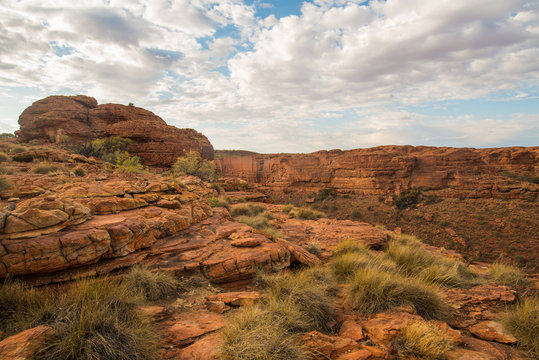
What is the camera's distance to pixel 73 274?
356 centimetres

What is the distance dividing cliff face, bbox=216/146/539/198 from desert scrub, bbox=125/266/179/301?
1419 inches

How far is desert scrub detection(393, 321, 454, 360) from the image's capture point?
252cm

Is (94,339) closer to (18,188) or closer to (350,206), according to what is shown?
(18,188)

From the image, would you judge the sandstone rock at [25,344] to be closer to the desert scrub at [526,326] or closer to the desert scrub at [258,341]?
the desert scrub at [258,341]

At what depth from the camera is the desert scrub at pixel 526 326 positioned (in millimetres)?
2943

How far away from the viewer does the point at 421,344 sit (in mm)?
2574

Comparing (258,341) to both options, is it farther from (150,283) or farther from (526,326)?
(526,326)

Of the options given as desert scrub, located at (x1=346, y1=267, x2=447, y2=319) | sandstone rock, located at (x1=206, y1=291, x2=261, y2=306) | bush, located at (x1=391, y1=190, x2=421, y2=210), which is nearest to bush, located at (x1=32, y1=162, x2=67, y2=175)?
sandstone rock, located at (x1=206, y1=291, x2=261, y2=306)

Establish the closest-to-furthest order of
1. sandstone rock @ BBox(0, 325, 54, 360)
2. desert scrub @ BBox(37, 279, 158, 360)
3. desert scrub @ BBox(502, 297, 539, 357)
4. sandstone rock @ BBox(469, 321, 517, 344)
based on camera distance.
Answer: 1. sandstone rock @ BBox(0, 325, 54, 360)
2. desert scrub @ BBox(37, 279, 158, 360)
3. desert scrub @ BBox(502, 297, 539, 357)
4. sandstone rock @ BBox(469, 321, 517, 344)

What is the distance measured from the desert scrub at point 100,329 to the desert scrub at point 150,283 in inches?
23.5

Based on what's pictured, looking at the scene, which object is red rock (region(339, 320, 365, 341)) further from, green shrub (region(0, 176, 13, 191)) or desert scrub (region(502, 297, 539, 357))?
green shrub (region(0, 176, 13, 191))

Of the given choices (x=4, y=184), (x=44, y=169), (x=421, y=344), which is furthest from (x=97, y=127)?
(x=421, y=344)

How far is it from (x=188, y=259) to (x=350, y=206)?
31.5 m

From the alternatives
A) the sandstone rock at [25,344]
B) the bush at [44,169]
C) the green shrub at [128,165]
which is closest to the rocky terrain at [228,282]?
the sandstone rock at [25,344]
